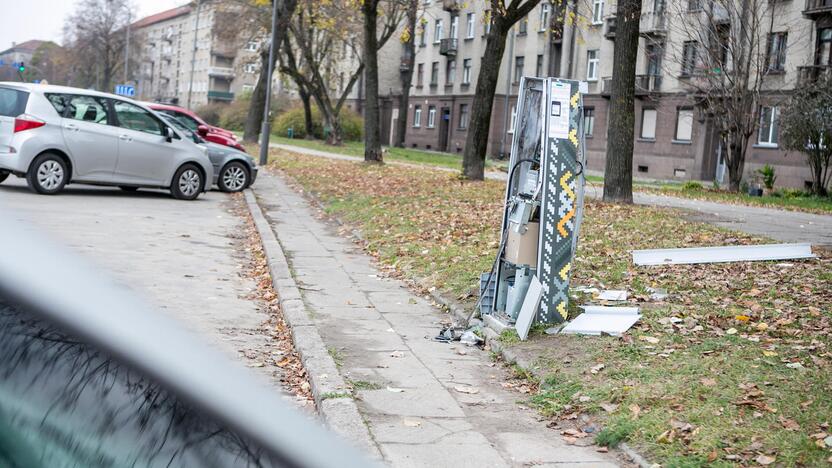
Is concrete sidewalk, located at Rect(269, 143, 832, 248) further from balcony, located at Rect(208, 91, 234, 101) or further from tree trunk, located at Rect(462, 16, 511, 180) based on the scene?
balcony, located at Rect(208, 91, 234, 101)

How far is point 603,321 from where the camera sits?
7445 mm

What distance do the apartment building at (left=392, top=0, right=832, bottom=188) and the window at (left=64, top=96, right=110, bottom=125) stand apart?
9.64 meters

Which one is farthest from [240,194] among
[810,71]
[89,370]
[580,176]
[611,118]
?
[810,71]

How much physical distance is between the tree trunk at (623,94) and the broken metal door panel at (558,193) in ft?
32.0

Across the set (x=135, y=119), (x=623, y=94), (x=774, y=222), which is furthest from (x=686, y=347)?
(x=135, y=119)

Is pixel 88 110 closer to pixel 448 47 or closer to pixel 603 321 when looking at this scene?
pixel 603 321

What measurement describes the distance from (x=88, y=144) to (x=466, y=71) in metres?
50.3

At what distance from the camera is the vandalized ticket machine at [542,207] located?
7312mm

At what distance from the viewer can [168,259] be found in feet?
35.9

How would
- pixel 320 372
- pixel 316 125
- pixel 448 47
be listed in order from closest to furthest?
pixel 320 372 → pixel 448 47 → pixel 316 125

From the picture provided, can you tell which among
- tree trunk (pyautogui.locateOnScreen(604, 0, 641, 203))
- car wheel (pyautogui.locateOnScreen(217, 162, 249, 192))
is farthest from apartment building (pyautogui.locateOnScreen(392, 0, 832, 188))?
car wheel (pyautogui.locateOnScreen(217, 162, 249, 192))

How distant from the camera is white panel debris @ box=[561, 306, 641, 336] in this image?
23.6 ft

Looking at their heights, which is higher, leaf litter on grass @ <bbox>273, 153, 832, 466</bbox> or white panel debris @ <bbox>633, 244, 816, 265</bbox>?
white panel debris @ <bbox>633, 244, 816, 265</bbox>

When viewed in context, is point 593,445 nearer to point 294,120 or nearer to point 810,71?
point 810,71
